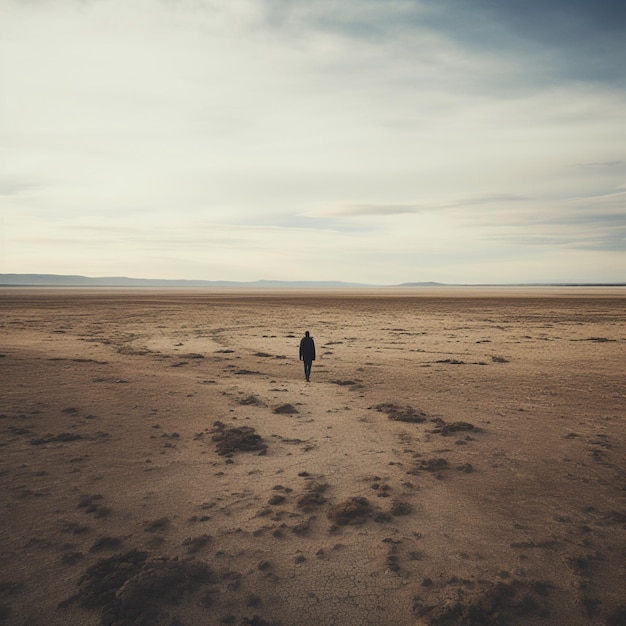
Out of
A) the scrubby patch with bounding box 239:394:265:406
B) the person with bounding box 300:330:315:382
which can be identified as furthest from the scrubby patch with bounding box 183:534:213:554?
the person with bounding box 300:330:315:382

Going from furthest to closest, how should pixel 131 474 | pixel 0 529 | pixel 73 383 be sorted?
1. pixel 73 383
2. pixel 131 474
3. pixel 0 529

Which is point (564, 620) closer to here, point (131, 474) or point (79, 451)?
point (131, 474)

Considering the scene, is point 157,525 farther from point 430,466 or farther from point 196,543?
point 430,466

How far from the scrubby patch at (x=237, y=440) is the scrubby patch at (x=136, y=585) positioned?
3.58 m

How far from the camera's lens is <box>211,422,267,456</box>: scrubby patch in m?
9.27

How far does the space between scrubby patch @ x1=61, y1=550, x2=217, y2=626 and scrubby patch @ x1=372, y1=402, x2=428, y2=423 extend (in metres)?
6.86

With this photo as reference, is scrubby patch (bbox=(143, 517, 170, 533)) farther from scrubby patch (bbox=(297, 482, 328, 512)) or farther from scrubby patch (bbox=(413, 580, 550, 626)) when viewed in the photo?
scrubby patch (bbox=(413, 580, 550, 626))

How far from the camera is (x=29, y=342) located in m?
23.7

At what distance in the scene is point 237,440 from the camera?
9.55 m

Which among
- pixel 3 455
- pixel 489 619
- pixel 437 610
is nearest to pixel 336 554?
pixel 437 610

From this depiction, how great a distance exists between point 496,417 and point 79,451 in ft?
32.4

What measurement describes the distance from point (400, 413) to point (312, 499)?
5.09 metres

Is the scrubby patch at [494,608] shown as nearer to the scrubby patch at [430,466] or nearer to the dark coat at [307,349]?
the scrubby patch at [430,466]

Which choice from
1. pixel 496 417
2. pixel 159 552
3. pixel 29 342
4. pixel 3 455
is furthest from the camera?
pixel 29 342
